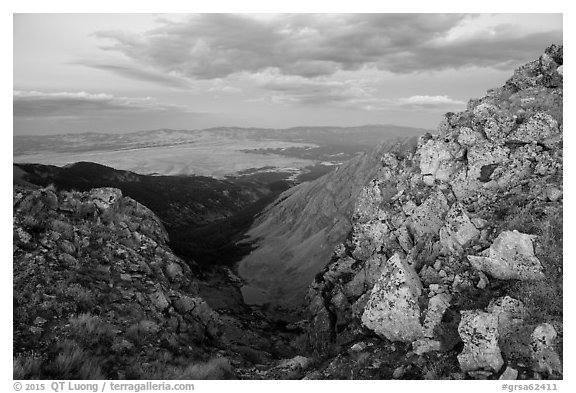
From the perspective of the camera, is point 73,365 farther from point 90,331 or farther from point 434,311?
point 434,311

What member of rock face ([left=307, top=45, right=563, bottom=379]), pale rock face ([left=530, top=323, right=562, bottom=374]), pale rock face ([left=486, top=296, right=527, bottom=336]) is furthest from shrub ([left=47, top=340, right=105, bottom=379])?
→ pale rock face ([left=530, top=323, right=562, bottom=374])

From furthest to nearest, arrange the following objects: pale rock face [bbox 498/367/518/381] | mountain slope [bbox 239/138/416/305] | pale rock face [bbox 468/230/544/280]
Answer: mountain slope [bbox 239/138/416/305] < pale rock face [bbox 468/230/544/280] < pale rock face [bbox 498/367/518/381]

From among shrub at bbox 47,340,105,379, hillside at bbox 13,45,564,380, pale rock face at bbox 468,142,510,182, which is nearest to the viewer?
shrub at bbox 47,340,105,379

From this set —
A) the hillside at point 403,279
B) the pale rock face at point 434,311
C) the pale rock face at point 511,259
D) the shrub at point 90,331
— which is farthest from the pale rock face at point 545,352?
the shrub at point 90,331

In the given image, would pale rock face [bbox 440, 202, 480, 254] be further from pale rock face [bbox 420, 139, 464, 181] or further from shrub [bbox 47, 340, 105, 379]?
shrub [bbox 47, 340, 105, 379]

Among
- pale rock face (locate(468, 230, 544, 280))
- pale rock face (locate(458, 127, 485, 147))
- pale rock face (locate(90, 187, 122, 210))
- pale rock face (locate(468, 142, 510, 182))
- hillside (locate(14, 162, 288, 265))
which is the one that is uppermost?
pale rock face (locate(458, 127, 485, 147))

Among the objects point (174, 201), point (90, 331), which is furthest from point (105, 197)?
point (174, 201)
